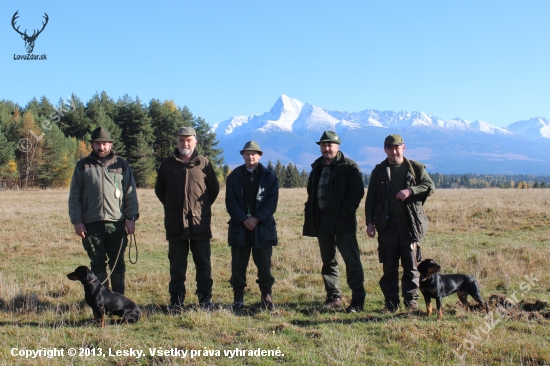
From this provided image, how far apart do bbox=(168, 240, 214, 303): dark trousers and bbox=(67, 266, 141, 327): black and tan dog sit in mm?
858

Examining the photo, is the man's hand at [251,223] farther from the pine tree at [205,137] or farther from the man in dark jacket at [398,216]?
the pine tree at [205,137]

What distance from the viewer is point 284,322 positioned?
5.54 meters

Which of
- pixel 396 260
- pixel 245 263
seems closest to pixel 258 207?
pixel 245 263

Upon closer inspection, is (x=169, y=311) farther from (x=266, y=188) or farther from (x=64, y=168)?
(x=64, y=168)

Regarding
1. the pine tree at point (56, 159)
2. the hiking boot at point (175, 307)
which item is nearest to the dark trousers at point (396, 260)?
the hiking boot at point (175, 307)

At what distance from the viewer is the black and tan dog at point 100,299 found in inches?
215

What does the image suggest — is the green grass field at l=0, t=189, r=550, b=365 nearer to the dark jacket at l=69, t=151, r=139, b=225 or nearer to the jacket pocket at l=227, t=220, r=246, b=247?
the jacket pocket at l=227, t=220, r=246, b=247

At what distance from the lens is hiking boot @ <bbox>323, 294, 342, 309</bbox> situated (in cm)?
626

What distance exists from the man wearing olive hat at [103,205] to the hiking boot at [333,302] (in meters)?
3.09

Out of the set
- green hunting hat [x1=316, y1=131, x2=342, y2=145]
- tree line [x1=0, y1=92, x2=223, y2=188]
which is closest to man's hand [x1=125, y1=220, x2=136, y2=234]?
green hunting hat [x1=316, y1=131, x2=342, y2=145]

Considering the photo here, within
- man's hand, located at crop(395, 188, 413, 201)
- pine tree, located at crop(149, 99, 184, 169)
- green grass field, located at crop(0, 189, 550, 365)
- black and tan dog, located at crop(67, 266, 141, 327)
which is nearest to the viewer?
green grass field, located at crop(0, 189, 550, 365)

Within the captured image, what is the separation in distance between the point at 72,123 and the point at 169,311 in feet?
161

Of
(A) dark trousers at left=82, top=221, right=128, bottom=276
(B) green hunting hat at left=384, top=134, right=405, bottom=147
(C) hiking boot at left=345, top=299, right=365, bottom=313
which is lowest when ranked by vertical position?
(C) hiking boot at left=345, top=299, right=365, bottom=313

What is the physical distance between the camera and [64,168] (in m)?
43.7
